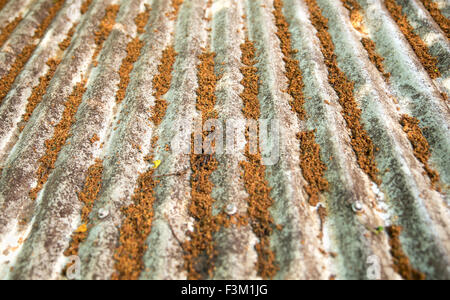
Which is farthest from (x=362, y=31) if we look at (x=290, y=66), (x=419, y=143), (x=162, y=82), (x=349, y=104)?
(x=162, y=82)

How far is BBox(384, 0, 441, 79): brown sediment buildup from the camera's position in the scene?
4773 millimetres

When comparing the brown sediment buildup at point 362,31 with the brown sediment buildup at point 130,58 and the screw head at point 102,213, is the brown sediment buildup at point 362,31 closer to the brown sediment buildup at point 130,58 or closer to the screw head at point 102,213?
the brown sediment buildup at point 130,58

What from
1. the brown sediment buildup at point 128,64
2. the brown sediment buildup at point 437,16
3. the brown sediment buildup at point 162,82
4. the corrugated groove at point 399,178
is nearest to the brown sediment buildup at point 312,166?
the corrugated groove at point 399,178

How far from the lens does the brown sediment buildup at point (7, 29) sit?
6129 millimetres

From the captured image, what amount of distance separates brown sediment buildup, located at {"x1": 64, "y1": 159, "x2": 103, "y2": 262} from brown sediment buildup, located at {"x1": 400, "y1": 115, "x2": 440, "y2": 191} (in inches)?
184

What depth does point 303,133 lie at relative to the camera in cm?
414

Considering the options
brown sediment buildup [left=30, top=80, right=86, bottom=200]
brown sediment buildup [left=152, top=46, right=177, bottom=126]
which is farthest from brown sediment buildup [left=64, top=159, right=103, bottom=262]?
brown sediment buildup [left=152, top=46, right=177, bottom=126]

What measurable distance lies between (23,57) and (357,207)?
6.93m

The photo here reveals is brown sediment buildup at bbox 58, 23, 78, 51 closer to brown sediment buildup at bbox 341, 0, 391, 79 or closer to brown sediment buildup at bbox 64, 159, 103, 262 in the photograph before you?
brown sediment buildup at bbox 64, 159, 103, 262

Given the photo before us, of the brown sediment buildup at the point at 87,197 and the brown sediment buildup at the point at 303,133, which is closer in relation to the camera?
the brown sediment buildup at the point at 87,197

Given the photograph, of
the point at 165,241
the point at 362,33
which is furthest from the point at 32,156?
the point at 362,33

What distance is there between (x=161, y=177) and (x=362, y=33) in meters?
5.02

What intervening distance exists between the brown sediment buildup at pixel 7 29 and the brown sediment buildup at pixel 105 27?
2198 mm
